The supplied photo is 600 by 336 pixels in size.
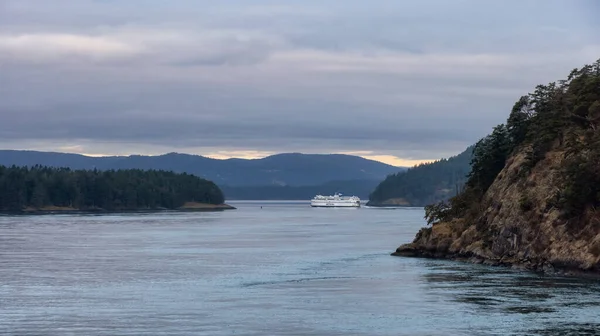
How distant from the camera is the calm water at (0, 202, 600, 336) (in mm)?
58562

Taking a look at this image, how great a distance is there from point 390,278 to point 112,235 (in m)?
93.2

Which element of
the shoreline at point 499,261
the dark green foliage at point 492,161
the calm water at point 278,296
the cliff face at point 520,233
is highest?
the dark green foliage at point 492,161

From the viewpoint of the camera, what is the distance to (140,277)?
294ft

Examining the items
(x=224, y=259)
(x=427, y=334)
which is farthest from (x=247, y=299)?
(x=224, y=259)

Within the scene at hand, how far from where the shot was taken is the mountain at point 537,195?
89.6 meters

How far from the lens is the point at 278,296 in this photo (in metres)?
74.0

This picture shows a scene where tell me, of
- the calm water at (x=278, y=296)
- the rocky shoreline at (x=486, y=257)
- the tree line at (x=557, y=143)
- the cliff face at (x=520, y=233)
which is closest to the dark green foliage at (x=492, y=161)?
the tree line at (x=557, y=143)

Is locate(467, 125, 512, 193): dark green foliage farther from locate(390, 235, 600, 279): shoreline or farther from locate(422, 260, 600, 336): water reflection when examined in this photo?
locate(422, 260, 600, 336): water reflection

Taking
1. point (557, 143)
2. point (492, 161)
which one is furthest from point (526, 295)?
point (492, 161)

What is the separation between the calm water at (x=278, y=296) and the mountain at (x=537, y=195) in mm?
3833

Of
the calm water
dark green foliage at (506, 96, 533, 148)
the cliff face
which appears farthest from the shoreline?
dark green foliage at (506, 96, 533, 148)

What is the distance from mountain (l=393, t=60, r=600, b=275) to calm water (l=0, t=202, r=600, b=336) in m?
3.83

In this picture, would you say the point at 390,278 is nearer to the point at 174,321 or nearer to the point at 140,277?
the point at 140,277

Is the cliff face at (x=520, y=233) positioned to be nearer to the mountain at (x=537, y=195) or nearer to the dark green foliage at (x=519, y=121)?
the mountain at (x=537, y=195)
